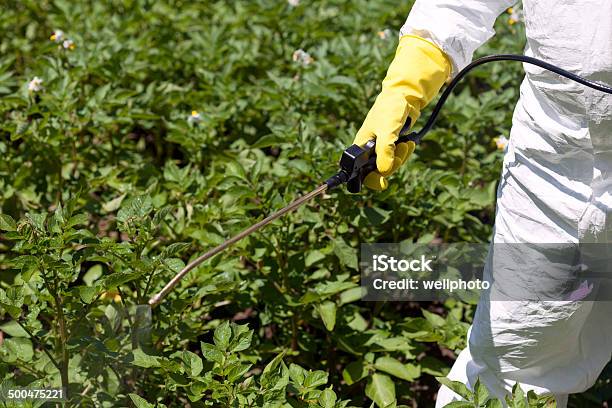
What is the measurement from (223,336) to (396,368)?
0.60m

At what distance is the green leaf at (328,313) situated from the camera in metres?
2.15

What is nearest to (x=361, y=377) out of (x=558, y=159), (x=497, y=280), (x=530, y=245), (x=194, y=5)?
(x=497, y=280)

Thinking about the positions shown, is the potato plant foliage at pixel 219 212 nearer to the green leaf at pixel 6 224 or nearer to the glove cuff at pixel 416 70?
the green leaf at pixel 6 224

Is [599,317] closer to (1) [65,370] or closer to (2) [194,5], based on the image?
(1) [65,370]

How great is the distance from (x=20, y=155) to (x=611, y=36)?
77.3 inches

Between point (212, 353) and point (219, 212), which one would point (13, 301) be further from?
point (219, 212)

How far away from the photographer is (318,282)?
7.91 ft

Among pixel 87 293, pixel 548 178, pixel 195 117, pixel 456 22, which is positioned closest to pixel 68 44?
pixel 195 117

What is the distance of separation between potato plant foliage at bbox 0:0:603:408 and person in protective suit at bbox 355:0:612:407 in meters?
0.20

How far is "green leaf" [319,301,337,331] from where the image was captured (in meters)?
2.15

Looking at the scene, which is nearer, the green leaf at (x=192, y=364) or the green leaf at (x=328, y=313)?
the green leaf at (x=192, y=364)

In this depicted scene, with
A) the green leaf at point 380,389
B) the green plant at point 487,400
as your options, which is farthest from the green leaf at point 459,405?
the green leaf at point 380,389

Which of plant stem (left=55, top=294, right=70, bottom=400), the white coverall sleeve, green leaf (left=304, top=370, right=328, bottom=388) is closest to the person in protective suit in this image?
the white coverall sleeve

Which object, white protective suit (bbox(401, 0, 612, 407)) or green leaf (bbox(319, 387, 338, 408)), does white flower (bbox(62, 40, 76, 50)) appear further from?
green leaf (bbox(319, 387, 338, 408))
